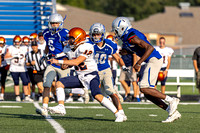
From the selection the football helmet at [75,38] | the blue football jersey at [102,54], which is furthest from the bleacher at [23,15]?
the football helmet at [75,38]

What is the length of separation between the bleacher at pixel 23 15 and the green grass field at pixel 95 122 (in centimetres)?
793

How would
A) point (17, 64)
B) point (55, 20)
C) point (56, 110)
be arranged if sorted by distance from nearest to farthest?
point (56, 110) < point (55, 20) < point (17, 64)

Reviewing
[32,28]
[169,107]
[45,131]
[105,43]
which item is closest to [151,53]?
[169,107]

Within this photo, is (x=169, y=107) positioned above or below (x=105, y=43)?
below

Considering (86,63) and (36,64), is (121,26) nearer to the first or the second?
(86,63)

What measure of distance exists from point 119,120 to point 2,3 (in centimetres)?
1208

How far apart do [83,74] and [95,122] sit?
787mm

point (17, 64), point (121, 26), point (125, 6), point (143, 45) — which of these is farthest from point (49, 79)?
point (125, 6)

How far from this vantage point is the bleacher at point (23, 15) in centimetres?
1767

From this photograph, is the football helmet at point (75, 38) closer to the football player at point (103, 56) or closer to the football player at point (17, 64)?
the football player at point (103, 56)

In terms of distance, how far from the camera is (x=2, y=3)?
60.9ft

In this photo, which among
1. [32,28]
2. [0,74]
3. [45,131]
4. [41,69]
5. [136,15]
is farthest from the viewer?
[136,15]

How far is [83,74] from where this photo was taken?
25.3 ft

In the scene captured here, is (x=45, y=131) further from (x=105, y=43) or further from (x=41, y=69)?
(x=41, y=69)
